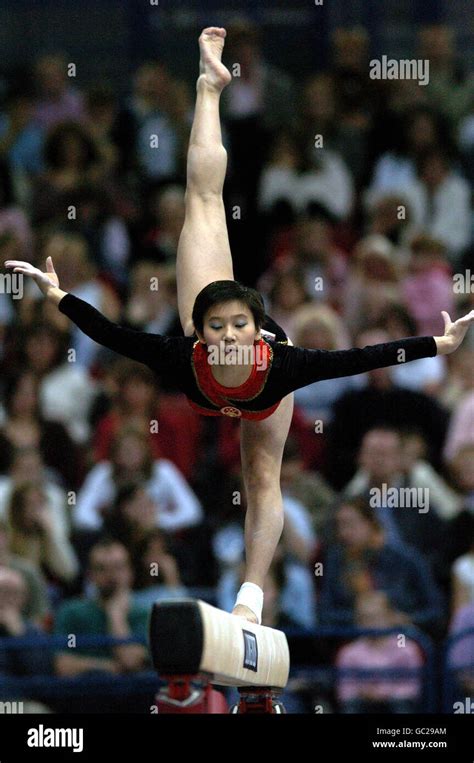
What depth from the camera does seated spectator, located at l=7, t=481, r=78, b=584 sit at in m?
8.95

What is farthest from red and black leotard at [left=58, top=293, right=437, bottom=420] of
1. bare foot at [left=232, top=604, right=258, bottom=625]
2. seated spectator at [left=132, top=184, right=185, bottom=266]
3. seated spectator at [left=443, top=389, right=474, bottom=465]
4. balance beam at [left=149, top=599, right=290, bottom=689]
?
seated spectator at [left=132, top=184, right=185, bottom=266]

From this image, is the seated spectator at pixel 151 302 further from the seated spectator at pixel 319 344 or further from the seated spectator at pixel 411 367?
the seated spectator at pixel 411 367

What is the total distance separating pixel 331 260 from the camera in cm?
1033

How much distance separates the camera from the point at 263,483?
640cm

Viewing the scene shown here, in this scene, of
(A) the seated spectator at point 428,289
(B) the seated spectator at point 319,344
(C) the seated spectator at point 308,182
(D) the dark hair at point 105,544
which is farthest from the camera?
(C) the seated spectator at point 308,182

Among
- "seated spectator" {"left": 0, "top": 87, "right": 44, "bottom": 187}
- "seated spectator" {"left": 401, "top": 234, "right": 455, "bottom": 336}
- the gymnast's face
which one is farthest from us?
"seated spectator" {"left": 0, "top": 87, "right": 44, "bottom": 187}

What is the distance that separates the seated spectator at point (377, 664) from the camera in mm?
7840

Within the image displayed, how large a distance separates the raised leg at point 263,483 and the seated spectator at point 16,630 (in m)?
2.13

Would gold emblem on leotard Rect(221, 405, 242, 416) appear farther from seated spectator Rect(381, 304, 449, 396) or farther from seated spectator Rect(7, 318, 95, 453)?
seated spectator Rect(7, 318, 95, 453)

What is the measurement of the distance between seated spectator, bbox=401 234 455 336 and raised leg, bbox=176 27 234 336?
135 inches

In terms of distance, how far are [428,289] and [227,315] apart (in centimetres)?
439

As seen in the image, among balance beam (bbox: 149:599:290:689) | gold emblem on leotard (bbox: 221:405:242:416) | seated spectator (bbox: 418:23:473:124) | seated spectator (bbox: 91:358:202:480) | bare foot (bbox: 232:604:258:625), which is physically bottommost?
balance beam (bbox: 149:599:290:689)

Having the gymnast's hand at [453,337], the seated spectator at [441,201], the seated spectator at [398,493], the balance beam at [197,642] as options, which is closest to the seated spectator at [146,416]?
the seated spectator at [398,493]

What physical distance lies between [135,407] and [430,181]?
2615 millimetres
